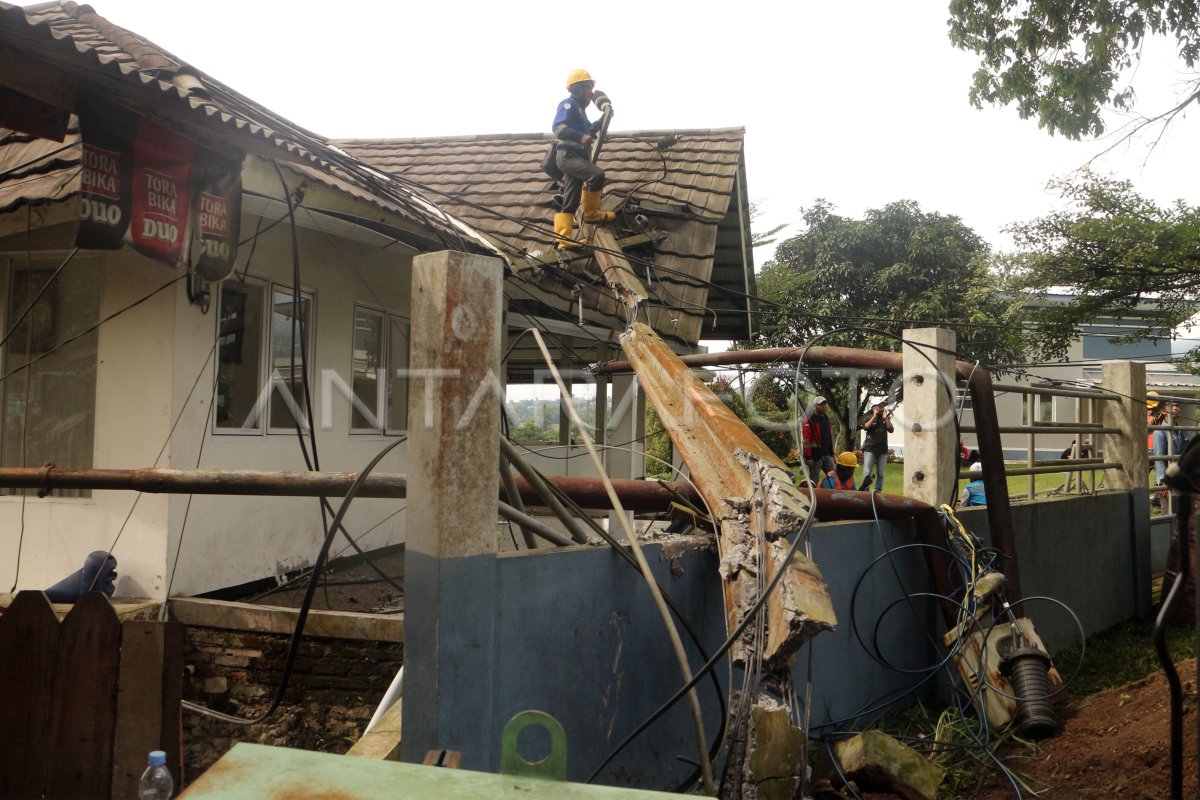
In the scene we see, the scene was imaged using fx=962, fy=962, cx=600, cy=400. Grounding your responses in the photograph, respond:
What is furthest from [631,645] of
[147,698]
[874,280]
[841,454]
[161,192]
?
[874,280]

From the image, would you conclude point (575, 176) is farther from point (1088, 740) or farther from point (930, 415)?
point (1088, 740)

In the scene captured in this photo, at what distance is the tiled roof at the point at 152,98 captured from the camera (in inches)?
149

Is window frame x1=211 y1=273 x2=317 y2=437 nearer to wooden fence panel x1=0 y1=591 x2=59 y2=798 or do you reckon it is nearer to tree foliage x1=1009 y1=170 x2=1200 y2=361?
wooden fence panel x1=0 y1=591 x2=59 y2=798

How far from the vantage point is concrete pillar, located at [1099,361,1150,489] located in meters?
9.52

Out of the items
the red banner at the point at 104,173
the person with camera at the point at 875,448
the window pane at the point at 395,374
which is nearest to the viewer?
the red banner at the point at 104,173

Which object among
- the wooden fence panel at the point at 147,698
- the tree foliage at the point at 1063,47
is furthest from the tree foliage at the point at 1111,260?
the wooden fence panel at the point at 147,698

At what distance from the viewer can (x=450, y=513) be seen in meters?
3.16

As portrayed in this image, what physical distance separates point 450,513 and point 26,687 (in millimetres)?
1800

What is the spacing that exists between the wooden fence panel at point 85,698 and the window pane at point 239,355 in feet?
8.73

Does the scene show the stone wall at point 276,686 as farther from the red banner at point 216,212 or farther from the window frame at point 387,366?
the window frame at point 387,366

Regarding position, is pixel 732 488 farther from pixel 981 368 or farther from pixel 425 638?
pixel 981 368

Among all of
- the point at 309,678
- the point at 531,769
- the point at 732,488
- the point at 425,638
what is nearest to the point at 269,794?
the point at 531,769

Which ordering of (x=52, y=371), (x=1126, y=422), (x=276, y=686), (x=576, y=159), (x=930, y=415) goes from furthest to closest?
(x=1126, y=422), (x=576, y=159), (x=930, y=415), (x=52, y=371), (x=276, y=686)

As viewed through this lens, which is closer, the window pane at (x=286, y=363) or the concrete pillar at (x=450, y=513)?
the concrete pillar at (x=450, y=513)
